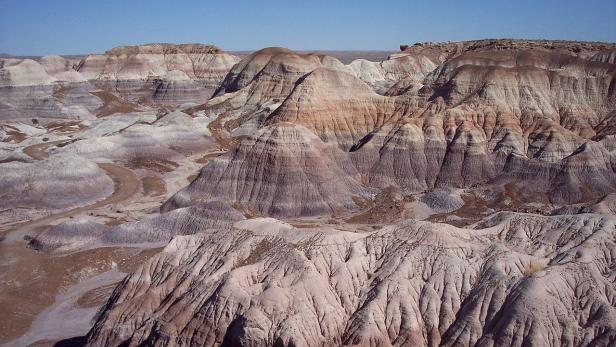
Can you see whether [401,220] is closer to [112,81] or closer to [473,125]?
[473,125]

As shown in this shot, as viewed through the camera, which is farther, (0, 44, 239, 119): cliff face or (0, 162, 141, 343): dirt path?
(0, 44, 239, 119): cliff face

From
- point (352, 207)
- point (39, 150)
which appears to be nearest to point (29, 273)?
point (352, 207)

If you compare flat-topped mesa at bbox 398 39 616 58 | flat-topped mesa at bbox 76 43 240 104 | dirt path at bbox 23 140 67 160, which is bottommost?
dirt path at bbox 23 140 67 160

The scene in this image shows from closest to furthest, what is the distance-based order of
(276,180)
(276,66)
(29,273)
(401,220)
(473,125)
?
(29,273), (401,220), (276,180), (473,125), (276,66)

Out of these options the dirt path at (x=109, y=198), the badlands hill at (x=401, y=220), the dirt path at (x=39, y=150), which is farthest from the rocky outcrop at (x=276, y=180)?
the dirt path at (x=39, y=150)

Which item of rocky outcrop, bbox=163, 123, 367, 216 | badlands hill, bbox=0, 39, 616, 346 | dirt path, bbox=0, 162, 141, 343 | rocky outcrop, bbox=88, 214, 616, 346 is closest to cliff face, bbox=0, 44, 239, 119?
badlands hill, bbox=0, 39, 616, 346

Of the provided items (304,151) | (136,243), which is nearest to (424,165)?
(304,151)

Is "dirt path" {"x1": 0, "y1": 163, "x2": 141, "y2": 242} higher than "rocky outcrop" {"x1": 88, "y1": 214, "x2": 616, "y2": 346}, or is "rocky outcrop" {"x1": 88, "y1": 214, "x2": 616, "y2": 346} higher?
"rocky outcrop" {"x1": 88, "y1": 214, "x2": 616, "y2": 346}

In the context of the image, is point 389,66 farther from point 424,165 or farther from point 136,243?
point 136,243

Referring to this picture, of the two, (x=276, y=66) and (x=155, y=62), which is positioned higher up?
(x=276, y=66)

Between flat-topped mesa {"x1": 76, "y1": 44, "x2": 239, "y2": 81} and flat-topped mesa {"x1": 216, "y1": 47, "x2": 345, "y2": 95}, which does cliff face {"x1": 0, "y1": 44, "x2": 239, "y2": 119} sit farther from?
flat-topped mesa {"x1": 216, "y1": 47, "x2": 345, "y2": 95}
